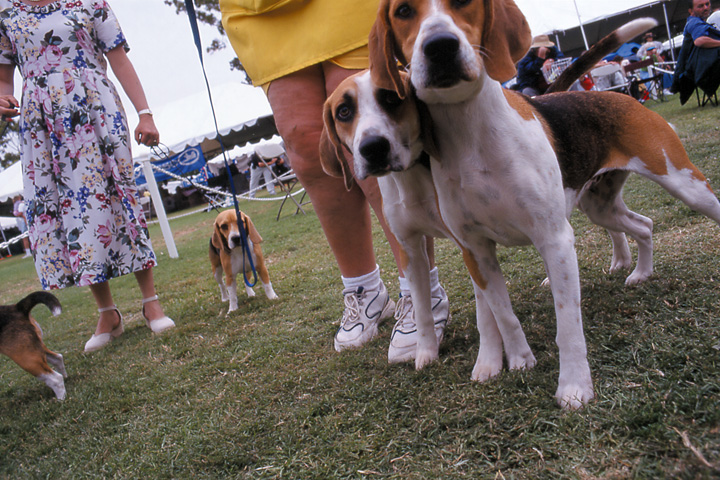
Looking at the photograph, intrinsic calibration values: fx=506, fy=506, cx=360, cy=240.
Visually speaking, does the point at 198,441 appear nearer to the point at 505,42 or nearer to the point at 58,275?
the point at 505,42

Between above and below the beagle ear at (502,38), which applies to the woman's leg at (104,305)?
below

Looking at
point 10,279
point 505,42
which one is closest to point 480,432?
point 505,42

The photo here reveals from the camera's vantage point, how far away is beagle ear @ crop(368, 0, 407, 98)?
1.82 m

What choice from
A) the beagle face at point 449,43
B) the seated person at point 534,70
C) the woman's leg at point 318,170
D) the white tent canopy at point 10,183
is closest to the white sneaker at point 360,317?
the woman's leg at point 318,170

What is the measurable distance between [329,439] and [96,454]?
1.19 meters

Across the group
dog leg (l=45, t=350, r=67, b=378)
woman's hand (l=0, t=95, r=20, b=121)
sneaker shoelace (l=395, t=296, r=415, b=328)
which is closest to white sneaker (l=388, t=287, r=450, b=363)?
sneaker shoelace (l=395, t=296, r=415, b=328)

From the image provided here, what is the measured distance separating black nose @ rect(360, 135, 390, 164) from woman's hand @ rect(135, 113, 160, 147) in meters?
2.88

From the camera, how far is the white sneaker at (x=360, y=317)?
2.92m

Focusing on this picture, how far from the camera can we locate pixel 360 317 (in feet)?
9.93

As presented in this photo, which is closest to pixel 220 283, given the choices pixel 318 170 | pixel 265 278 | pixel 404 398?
pixel 265 278

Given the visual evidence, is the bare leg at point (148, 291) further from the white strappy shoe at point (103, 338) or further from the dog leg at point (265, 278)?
the dog leg at point (265, 278)

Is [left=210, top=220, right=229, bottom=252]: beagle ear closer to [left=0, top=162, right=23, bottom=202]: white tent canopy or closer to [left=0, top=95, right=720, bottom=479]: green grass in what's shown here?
[left=0, top=95, right=720, bottom=479]: green grass

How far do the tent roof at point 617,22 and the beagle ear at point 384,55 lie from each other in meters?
23.7

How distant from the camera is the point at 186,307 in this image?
522cm
